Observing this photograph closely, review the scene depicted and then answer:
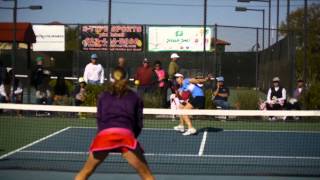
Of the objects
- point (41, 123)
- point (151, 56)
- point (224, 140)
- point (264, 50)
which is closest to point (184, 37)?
point (151, 56)

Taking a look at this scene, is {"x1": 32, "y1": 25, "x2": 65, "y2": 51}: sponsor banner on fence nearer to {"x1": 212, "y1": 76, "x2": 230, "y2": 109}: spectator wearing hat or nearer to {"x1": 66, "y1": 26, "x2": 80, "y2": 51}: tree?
{"x1": 66, "y1": 26, "x2": 80, "y2": 51}: tree

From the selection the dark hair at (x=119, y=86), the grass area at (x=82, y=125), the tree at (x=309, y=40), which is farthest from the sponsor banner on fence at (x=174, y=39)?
the dark hair at (x=119, y=86)

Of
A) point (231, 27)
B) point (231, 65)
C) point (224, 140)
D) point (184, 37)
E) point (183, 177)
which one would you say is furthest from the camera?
point (231, 65)

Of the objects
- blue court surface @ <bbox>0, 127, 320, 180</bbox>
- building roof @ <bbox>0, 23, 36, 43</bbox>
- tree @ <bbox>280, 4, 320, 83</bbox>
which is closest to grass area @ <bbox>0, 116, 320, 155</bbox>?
blue court surface @ <bbox>0, 127, 320, 180</bbox>

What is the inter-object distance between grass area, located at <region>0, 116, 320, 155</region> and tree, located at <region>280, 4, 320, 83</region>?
3887mm

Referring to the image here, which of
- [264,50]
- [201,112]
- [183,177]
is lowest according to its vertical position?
[183,177]

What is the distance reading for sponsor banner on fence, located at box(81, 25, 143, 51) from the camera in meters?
21.5

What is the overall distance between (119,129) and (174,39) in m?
18.7

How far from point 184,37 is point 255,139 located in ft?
39.5

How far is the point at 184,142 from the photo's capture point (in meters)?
11.4

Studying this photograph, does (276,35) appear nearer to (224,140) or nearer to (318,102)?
(318,102)

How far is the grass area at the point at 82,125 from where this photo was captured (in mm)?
12695

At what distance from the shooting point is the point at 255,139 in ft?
39.8

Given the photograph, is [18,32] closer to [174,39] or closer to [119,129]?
[174,39]
